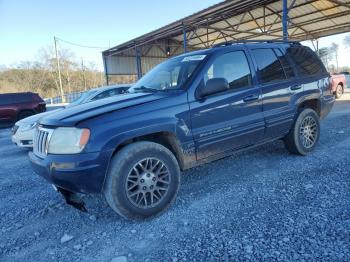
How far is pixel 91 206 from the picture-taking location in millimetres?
3682

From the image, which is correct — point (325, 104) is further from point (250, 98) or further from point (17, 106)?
point (17, 106)

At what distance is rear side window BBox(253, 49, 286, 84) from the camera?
4.27 metres

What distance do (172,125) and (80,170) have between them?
110 cm

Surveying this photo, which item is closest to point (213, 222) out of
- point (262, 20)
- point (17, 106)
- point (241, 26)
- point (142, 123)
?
point (142, 123)

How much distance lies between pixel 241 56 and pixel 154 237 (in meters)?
2.69

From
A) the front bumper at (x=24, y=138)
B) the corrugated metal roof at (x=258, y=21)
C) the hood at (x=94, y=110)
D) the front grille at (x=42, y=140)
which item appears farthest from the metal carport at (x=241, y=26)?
the front grille at (x=42, y=140)

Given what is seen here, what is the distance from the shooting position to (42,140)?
10.6ft

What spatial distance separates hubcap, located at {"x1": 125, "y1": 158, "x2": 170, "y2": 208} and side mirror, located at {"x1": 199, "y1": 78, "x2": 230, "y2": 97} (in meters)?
1.00

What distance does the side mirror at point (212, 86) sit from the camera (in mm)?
3520

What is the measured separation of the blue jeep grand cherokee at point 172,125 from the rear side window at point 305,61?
1.2 inches

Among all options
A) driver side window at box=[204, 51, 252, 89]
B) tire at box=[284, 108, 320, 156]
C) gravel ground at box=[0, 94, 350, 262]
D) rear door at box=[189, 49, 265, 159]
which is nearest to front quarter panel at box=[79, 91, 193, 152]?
rear door at box=[189, 49, 265, 159]

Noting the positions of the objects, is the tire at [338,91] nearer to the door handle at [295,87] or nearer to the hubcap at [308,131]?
the hubcap at [308,131]

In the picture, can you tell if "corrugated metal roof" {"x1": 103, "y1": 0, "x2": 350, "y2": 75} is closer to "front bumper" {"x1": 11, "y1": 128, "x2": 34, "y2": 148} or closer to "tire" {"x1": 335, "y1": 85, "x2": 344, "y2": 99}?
"tire" {"x1": 335, "y1": 85, "x2": 344, "y2": 99}

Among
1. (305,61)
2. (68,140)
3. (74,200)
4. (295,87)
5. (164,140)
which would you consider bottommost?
(74,200)
